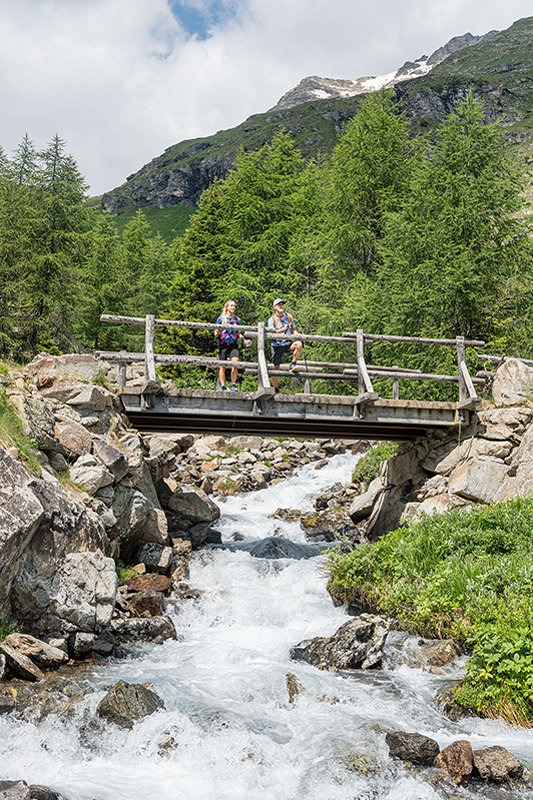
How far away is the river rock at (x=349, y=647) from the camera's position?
387 inches

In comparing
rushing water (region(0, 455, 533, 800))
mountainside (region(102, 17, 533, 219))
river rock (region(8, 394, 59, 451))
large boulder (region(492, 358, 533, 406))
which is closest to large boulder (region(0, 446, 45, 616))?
river rock (region(8, 394, 59, 451))

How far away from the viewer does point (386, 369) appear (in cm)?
1798

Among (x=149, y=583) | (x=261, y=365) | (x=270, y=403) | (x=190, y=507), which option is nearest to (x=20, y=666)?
(x=149, y=583)

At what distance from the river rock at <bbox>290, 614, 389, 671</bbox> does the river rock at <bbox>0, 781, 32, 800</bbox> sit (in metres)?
4.99

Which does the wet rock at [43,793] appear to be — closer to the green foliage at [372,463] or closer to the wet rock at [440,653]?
the wet rock at [440,653]

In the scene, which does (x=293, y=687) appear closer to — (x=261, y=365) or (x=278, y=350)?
(x=261, y=365)

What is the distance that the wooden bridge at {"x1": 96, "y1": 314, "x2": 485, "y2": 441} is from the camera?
14586 mm

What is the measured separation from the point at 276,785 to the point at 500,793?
223 centimetres

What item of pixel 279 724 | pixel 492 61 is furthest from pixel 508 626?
pixel 492 61

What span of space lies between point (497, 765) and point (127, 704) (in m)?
4.19

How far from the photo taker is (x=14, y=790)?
230 inches

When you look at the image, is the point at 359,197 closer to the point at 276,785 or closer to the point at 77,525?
the point at 77,525

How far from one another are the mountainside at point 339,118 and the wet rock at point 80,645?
135559 millimetres

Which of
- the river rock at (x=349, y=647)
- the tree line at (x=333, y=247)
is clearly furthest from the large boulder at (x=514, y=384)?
the river rock at (x=349, y=647)
